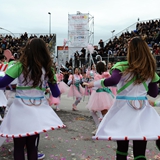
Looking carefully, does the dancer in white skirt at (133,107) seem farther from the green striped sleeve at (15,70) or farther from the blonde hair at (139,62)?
the green striped sleeve at (15,70)

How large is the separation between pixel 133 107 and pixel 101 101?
2882 mm

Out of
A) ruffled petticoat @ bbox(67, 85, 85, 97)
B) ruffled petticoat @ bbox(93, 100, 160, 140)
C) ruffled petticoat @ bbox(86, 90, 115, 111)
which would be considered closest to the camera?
ruffled petticoat @ bbox(93, 100, 160, 140)

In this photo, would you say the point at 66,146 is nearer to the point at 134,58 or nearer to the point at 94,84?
the point at 94,84

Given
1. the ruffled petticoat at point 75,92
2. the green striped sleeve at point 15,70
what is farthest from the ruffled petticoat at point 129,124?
the ruffled petticoat at point 75,92

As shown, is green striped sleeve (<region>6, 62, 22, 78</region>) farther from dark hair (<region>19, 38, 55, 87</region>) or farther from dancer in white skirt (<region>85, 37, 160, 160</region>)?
dancer in white skirt (<region>85, 37, 160, 160</region>)

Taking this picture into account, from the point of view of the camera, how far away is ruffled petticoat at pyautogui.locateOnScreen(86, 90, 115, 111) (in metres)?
5.60

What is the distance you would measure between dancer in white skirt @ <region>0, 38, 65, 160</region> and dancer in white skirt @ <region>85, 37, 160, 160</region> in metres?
0.63

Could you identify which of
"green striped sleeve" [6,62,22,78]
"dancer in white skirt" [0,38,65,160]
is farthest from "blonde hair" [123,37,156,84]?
"green striped sleeve" [6,62,22,78]

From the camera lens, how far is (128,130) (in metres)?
2.67

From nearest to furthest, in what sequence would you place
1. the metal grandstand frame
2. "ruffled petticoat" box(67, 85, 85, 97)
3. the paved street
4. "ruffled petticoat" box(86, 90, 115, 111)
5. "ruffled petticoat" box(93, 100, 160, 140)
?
1. "ruffled petticoat" box(93, 100, 160, 140)
2. the paved street
3. "ruffled petticoat" box(86, 90, 115, 111)
4. "ruffled petticoat" box(67, 85, 85, 97)
5. the metal grandstand frame

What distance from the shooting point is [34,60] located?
9.27ft

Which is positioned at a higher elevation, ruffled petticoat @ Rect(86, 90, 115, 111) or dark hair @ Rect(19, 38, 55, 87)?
dark hair @ Rect(19, 38, 55, 87)

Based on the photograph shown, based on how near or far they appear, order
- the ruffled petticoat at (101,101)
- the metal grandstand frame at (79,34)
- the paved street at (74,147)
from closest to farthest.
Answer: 1. the paved street at (74,147)
2. the ruffled petticoat at (101,101)
3. the metal grandstand frame at (79,34)

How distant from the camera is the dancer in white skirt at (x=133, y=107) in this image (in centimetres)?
267
